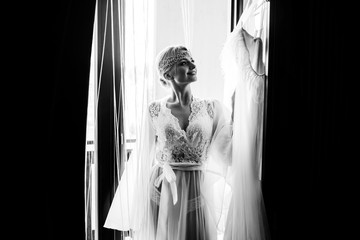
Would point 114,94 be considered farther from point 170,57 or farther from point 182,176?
point 182,176

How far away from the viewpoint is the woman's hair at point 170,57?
3.85 ft

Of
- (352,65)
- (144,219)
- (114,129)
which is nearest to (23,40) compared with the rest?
(114,129)

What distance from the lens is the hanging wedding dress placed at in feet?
3.66

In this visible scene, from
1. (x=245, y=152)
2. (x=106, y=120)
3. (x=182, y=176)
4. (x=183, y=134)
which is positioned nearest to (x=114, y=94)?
→ (x=106, y=120)

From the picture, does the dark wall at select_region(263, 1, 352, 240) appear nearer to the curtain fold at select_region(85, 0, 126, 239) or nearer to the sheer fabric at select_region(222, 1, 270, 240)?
the sheer fabric at select_region(222, 1, 270, 240)

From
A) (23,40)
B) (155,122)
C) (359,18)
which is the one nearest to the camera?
(23,40)

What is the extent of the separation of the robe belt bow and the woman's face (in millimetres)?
325

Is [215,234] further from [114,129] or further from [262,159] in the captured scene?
[114,129]

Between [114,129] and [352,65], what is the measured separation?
951 mm

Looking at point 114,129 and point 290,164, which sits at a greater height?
point 114,129

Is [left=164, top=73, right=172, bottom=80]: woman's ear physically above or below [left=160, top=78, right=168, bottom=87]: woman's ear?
above

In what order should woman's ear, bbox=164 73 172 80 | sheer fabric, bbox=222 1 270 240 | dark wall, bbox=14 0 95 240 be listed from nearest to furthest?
dark wall, bbox=14 0 95 240
sheer fabric, bbox=222 1 270 240
woman's ear, bbox=164 73 172 80

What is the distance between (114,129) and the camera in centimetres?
125

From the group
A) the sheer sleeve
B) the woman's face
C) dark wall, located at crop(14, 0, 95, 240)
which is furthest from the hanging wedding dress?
dark wall, located at crop(14, 0, 95, 240)
